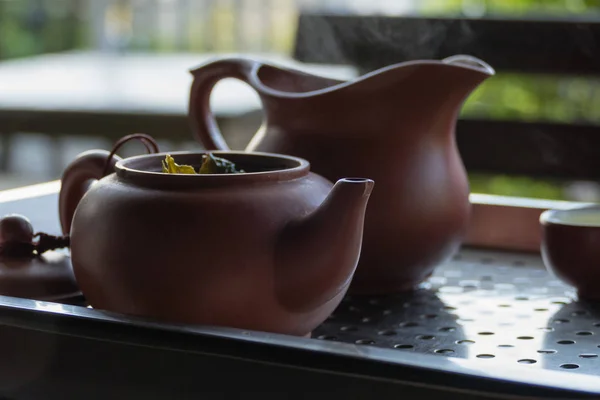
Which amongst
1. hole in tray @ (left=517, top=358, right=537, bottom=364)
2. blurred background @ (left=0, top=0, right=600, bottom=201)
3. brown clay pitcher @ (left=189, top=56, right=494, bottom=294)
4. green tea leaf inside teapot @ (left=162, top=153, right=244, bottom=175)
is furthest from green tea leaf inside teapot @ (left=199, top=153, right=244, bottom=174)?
blurred background @ (left=0, top=0, right=600, bottom=201)

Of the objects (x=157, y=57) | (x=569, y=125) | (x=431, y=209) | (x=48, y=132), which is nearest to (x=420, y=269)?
(x=431, y=209)

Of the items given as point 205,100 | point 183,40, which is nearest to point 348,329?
point 205,100

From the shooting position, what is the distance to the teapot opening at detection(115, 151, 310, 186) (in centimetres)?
48

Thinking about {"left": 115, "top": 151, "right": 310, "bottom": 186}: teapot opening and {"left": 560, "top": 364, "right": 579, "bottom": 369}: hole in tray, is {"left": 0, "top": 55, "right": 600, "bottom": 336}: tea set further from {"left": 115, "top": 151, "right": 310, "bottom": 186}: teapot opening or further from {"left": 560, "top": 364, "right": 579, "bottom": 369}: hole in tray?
{"left": 560, "top": 364, "right": 579, "bottom": 369}: hole in tray

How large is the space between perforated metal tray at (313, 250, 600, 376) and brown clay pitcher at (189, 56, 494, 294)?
0.03 meters

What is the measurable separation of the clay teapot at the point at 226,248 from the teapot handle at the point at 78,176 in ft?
0.42

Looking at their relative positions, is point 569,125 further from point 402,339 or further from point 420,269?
point 402,339

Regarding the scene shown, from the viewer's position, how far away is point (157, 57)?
12.7 feet

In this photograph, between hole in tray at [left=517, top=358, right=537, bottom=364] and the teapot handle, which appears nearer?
hole in tray at [left=517, top=358, right=537, bottom=364]

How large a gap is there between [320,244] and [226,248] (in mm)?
49

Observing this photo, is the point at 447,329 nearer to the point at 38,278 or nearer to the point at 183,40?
the point at 38,278

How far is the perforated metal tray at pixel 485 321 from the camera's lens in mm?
520

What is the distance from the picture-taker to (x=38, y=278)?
564 mm

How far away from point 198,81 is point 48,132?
1700 millimetres
